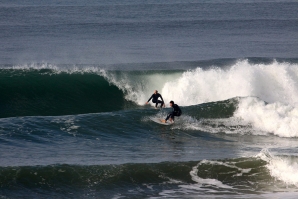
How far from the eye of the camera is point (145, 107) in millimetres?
28078

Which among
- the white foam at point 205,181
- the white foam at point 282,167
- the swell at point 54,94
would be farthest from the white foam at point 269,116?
the white foam at point 205,181

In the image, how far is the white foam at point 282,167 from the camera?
16.6 metres

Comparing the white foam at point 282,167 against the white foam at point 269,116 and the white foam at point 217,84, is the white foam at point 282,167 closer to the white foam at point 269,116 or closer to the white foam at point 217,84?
the white foam at point 269,116

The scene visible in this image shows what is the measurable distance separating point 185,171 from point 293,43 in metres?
33.3

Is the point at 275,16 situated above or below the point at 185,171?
above

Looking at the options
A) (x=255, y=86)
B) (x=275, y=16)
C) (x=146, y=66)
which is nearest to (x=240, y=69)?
(x=255, y=86)

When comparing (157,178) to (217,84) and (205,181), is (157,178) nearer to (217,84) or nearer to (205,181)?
(205,181)

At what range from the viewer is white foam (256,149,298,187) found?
655 inches

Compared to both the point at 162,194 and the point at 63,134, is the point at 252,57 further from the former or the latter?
the point at 162,194

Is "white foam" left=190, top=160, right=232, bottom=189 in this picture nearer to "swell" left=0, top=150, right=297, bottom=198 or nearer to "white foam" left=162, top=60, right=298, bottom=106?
"swell" left=0, top=150, right=297, bottom=198

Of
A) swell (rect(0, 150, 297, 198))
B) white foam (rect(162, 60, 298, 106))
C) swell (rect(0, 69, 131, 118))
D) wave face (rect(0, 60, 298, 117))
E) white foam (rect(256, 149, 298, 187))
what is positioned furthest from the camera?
white foam (rect(162, 60, 298, 106))

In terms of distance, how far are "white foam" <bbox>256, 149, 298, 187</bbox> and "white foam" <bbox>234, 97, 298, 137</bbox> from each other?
5.08 meters

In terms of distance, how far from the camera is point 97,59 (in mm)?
39031

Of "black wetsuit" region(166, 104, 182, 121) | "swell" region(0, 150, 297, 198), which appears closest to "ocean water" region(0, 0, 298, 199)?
"swell" region(0, 150, 297, 198)
